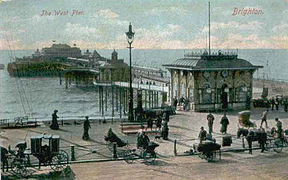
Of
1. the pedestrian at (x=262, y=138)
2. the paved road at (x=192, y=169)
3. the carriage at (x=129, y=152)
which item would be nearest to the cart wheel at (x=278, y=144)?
the pedestrian at (x=262, y=138)

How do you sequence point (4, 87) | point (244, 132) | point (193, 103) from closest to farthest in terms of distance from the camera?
point (244, 132), point (193, 103), point (4, 87)

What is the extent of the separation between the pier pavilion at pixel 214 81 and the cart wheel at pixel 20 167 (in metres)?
15.9

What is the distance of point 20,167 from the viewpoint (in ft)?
46.5

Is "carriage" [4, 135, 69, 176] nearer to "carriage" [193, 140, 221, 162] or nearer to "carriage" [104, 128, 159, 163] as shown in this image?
"carriage" [104, 128, 159, 163]

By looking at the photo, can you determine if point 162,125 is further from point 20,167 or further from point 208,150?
point 20,167

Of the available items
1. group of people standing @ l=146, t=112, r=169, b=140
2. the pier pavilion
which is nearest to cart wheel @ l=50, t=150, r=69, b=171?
group of people standing @ l=146, t=112, r=169, b=140

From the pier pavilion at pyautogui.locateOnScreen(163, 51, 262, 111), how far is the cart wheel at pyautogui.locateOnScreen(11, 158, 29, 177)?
1591 cm

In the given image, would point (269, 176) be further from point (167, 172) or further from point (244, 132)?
point (244, 132)

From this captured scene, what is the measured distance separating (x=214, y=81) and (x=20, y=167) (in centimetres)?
1738

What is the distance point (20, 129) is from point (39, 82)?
87872 mm

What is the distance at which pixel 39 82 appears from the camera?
108375mm

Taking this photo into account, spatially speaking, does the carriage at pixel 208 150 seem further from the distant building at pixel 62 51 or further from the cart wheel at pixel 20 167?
the distant building at pixel 62 51


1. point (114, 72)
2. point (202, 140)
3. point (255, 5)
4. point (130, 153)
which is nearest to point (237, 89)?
point (255, 5)

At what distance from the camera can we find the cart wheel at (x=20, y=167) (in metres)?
14.1
